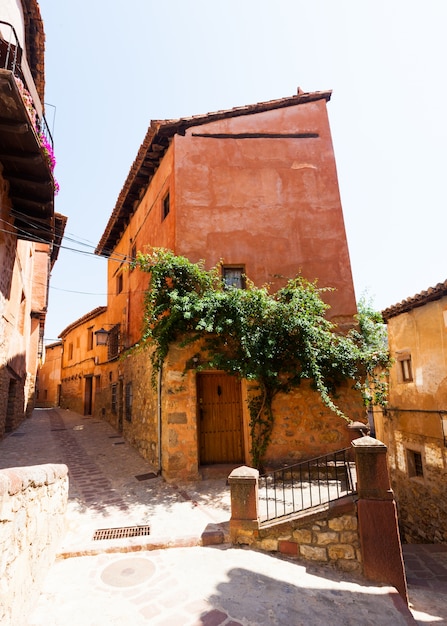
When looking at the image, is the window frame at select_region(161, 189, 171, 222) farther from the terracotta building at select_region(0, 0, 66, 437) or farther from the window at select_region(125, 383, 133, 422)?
the window at select_region(125, 383, 133, 422)

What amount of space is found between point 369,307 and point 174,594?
866 cm

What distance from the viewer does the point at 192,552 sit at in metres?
4.89

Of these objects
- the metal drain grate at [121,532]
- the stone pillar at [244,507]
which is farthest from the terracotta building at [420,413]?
the metal drain grate at [121,532]

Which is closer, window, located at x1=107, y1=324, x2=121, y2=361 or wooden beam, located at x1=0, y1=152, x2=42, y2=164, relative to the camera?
wooden beam, located at x1=0, y1=152, x2=42, y2=164

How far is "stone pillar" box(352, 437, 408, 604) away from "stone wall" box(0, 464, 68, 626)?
14.2 feet

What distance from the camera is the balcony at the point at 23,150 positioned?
251 inches

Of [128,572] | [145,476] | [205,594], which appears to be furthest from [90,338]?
[205,594]

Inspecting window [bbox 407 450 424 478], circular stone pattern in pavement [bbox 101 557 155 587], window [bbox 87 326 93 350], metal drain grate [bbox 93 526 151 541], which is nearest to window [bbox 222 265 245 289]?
metal drain grate [bbox 93 526 151 541]

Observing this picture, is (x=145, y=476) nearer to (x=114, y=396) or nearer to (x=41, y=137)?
(x=114, y=396)

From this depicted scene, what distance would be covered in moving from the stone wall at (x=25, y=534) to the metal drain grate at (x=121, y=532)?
694 mm

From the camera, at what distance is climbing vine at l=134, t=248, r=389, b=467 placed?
7688 mm

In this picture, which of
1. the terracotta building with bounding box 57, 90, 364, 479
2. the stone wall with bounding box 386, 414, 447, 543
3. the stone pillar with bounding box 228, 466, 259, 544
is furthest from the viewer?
the stone wall with bounding box 386, 414, 447, 543

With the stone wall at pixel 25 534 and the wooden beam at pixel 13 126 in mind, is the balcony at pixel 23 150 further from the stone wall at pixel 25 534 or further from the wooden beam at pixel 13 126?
the stone wall at pixel 25 534

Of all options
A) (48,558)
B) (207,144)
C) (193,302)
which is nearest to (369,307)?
(193,302)
